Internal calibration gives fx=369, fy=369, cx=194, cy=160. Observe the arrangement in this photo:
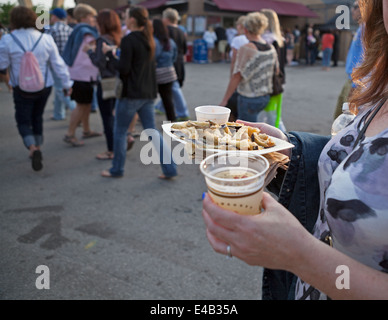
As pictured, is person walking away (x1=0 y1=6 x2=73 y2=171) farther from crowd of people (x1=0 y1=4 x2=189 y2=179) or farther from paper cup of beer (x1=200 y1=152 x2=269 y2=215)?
paper cup of beer (x1=200 y1=152 x2=269 y2=215)

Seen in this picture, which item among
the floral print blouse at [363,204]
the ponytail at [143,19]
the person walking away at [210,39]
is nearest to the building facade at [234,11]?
the person walking away at [210,39]

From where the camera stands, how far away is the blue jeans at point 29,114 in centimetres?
496

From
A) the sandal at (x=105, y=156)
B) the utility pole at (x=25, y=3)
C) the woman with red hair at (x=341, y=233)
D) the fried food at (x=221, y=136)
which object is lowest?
the sandal at (x=105, y=156)

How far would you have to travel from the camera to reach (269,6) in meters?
23.4

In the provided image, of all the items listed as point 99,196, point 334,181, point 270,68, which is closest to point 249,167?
point 334,181

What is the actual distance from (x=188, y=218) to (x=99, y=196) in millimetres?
1130

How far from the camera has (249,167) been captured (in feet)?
3.37

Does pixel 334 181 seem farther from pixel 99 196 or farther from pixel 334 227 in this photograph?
pixel 99 196

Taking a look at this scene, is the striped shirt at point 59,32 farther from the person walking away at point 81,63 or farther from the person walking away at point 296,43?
the person walking away at point 296,43

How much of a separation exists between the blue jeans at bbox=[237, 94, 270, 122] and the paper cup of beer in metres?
3.84

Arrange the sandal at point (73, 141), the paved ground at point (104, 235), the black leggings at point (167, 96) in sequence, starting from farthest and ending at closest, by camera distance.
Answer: the black leggings at point (167, 96), the sandal at point (73, 141), the paved ground at point (104, 235)

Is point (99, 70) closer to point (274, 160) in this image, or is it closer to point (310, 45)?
point (274, 160)

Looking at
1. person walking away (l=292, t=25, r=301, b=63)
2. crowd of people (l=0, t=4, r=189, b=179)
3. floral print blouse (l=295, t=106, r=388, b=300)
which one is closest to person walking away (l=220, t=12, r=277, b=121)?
crowd of people (l=0, t=4, r=189, b=179)

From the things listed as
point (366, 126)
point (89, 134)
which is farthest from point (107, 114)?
point (366, 126)
